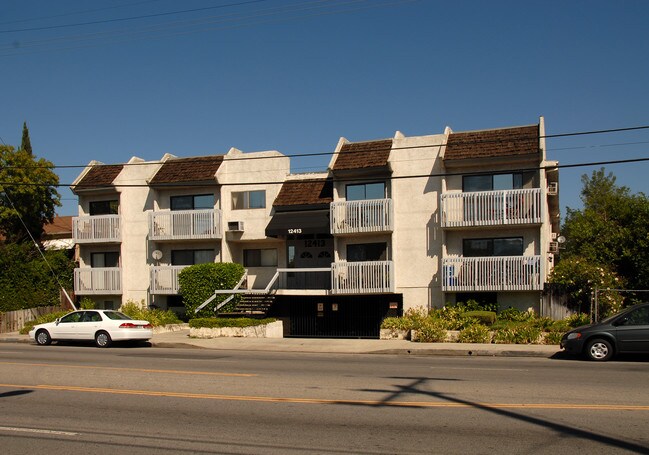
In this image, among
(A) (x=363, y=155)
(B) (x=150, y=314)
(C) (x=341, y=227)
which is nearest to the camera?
(C) (x=341, y=227)

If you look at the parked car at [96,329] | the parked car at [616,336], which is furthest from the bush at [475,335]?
the parked car at [96,329]

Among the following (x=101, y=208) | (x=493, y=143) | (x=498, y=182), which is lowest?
(x=101, y=208)

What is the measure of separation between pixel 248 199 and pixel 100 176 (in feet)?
26.6

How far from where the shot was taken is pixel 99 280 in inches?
1278

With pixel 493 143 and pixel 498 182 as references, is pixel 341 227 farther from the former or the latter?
pixel 493 143

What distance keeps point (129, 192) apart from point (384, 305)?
13995 mm

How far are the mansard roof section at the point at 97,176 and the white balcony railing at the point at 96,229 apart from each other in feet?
4.97

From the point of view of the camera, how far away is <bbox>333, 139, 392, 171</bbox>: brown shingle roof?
2761 centimetres

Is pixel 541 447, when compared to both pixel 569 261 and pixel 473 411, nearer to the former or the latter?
pixel 473 411

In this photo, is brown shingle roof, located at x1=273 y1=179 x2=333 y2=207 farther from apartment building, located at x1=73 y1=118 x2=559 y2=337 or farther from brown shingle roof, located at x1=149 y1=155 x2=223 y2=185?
brown shingle roof, located at x1=149 y1=155 x2=223 y2=185

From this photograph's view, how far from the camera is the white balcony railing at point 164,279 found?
101ft

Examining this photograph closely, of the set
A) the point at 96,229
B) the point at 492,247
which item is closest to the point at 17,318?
the point at 96,229

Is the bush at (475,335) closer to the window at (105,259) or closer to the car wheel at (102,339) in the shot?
the car wheel at (102,339)

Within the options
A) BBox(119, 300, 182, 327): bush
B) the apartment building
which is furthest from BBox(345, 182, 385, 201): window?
→ BBox(119, 300, 182, 327): bush
